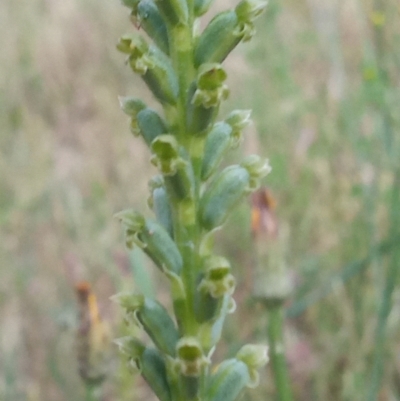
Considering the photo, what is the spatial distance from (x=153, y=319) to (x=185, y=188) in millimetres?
177

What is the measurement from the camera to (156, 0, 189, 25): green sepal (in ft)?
2.57

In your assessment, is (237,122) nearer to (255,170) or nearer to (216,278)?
(255,170)

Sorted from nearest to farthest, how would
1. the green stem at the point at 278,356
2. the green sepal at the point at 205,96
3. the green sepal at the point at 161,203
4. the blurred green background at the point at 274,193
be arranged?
the green sepal at the point at 205,96 → the green sepal at the point at 161,203 → the green stem at the point at 278,356 → the blurred green background at the point at 274,193

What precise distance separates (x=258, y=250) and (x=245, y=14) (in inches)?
31.5

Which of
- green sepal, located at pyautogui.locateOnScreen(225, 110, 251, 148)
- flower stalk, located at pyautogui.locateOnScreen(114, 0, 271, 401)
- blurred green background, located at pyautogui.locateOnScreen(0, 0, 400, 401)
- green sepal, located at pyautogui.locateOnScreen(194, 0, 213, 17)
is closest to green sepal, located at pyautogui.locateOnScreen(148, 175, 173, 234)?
flower stalk, located at pyautogui.locateOnScreen(114, 0, 271, 401)

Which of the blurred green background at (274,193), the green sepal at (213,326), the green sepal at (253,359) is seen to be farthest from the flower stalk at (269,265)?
the green sepal at (213,326)

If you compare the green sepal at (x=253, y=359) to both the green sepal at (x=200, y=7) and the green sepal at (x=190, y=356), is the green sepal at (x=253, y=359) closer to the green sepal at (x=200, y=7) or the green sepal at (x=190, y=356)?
the green sepal at (x=190, y=356)

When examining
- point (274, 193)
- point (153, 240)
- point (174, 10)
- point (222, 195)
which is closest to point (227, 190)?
point (222, 195)

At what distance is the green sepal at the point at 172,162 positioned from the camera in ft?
2.50

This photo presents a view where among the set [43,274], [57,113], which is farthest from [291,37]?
[43,274]

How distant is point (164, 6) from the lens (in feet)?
2.58

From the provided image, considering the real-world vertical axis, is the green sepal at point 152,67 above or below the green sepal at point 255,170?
above

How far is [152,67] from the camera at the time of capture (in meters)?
0.79

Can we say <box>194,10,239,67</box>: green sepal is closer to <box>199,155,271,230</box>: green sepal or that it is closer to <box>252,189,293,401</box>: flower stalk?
<box>199,155,271,230</box>: green sepal
